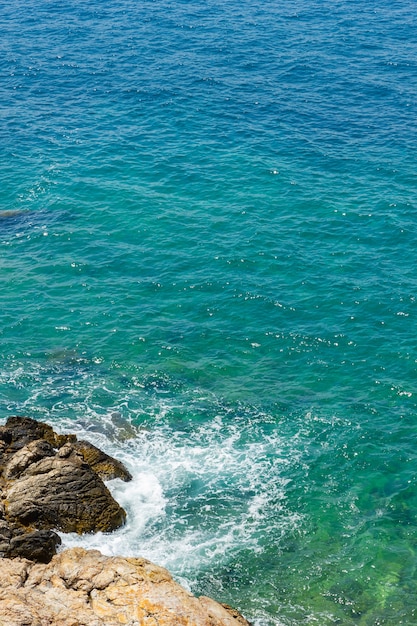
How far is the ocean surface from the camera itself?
171 ft

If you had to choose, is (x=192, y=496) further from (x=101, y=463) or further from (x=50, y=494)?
(x=50, y=494)

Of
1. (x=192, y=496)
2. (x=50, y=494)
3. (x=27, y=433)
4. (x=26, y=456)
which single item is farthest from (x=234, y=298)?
(x=50, y=494)

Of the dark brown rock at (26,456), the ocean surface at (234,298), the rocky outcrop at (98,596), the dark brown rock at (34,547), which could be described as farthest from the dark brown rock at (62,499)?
the rocky outcrop at (98,596)

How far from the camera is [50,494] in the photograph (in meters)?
50.8

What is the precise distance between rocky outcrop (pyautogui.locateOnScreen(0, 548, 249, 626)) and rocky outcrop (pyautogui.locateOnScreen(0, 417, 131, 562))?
4.28m

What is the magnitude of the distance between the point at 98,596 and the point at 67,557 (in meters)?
Result: 4.59

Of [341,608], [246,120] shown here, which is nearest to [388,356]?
[341,608]

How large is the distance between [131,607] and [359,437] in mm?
25926

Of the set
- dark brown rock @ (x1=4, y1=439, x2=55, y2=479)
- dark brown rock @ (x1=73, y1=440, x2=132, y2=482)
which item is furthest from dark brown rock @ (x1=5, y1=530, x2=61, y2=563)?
dark brown rock @ (x1=73, y1=440, x2=132, y2=482)

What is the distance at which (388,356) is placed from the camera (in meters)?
66.8

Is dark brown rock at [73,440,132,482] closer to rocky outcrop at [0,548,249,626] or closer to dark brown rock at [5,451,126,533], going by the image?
dark brown rock at [5,451,126,533]

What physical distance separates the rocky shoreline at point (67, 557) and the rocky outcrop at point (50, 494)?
0.07 meters

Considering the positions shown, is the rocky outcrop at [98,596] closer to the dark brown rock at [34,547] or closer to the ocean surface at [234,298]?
the dark brown rock at [34,547]

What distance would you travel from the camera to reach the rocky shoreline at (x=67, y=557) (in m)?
39.3
